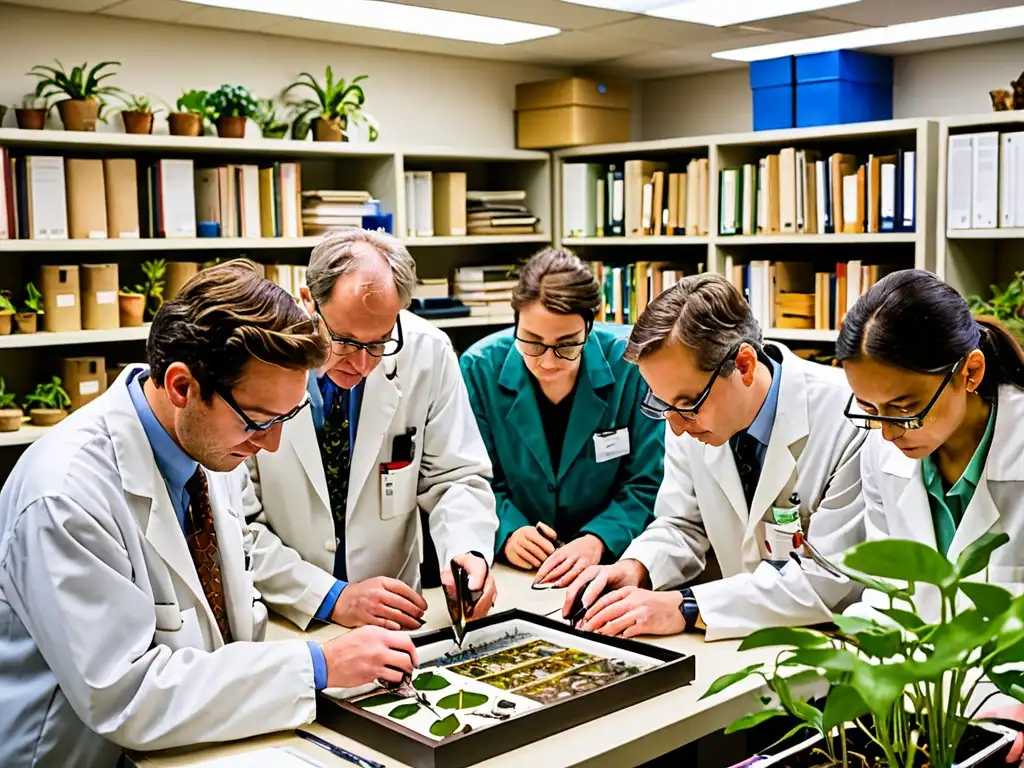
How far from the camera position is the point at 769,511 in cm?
220

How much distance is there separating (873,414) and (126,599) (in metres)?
1.19

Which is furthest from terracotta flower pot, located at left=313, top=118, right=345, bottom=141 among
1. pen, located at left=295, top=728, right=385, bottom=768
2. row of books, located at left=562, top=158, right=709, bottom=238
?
pen, located at left=295, top=728, right=385, bottom=768

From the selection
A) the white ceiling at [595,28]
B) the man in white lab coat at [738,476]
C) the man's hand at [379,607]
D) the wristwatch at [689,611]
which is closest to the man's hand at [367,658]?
the man's hand at [379,607]

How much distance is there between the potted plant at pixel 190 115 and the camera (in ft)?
13.4

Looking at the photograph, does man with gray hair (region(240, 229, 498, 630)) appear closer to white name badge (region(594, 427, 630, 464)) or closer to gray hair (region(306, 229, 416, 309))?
gray hair (region(306, 229, 416, 309))

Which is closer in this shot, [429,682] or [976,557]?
[976,557]

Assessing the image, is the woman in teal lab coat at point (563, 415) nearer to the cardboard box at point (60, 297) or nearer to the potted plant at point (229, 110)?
the cardboard box at point (60, 297)

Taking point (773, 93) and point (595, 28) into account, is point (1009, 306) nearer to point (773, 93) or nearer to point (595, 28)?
point (773, 93)

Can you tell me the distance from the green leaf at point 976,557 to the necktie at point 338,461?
1.49m

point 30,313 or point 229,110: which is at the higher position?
point 229,110

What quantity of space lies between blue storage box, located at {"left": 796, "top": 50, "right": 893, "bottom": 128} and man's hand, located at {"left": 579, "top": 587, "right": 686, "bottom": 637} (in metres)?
3.09

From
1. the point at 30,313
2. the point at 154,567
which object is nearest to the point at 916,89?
the point at 30,313

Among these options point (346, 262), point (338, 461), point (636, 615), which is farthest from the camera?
point (338, 461)

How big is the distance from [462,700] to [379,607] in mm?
440
